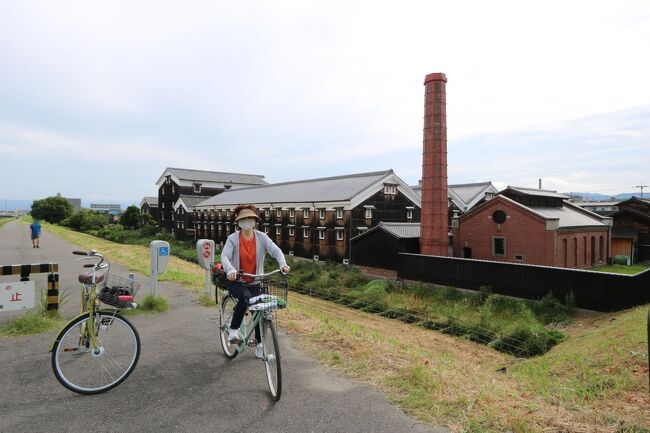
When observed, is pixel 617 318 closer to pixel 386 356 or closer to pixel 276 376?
pixel 386 356

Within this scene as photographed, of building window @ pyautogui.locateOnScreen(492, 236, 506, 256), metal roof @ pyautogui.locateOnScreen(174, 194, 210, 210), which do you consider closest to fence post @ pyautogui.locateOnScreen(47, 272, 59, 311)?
building window @ pyautogui.locateOnScreen(492, 236, 506, 256)

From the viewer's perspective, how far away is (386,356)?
17.0 ft

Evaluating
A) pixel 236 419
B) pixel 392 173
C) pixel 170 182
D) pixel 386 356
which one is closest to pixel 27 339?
pixel 236 419

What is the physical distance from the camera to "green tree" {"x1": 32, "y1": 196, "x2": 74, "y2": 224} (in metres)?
59.3

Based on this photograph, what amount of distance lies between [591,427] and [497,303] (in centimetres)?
1460

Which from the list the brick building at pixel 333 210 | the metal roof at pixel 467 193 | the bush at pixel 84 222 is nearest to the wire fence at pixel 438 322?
the brick building at pixel 333 210

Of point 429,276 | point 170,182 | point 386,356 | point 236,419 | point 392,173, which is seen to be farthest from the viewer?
point 170,182

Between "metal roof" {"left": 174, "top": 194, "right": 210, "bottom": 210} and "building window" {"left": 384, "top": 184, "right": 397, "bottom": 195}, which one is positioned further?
"metal roof" {"left": 174, "top": 194, "right": 210, "bottom": 210}

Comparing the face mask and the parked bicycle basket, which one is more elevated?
the face mask

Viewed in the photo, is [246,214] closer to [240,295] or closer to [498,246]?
[240,295]

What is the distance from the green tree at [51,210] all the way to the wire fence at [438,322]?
5633 centimetres

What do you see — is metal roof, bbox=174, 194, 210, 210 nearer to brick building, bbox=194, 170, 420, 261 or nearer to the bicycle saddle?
brick building, bbox=194, 170, 420, 261

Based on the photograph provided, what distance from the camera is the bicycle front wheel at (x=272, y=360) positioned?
393 centimetres

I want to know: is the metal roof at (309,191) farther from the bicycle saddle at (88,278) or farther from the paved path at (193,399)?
the bicycle saddle at (88,278)
